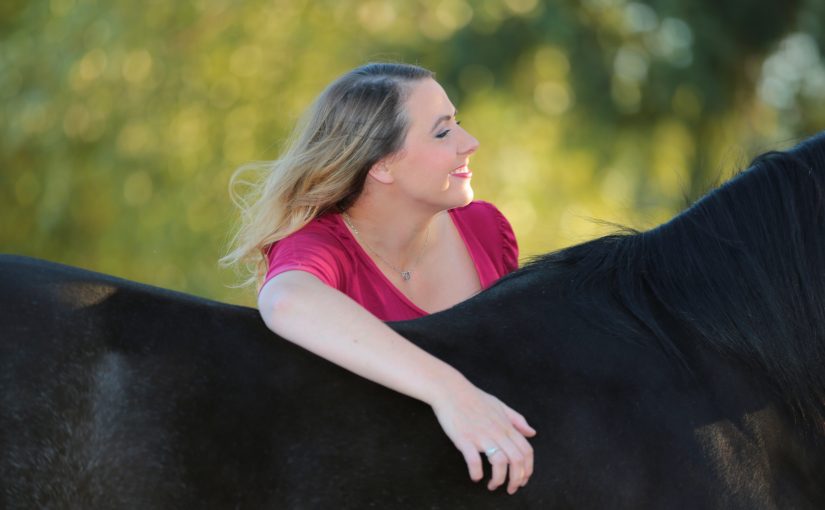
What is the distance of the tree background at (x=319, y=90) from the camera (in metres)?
10.5

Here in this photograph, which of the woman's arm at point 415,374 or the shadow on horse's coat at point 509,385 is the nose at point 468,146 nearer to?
the shadow on horse's coat at point 509,385

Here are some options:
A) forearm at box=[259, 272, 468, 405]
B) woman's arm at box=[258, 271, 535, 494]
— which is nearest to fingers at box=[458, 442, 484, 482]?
woman's arm at box=[258, 271, 535, 494]

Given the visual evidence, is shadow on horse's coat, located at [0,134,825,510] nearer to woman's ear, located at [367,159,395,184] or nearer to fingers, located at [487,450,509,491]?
fingers, located at [487,450,509,491]

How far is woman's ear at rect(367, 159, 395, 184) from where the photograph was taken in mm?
2701

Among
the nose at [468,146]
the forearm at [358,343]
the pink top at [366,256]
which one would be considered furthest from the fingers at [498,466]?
the nose at [468,146]

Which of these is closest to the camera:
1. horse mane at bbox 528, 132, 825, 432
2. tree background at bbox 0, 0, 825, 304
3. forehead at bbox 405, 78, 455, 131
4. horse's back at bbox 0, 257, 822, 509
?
horse's back at bbox 0, 257, 822, 509

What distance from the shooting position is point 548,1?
41.5 feet

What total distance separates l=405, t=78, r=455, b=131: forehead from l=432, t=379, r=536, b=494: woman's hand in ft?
2.77

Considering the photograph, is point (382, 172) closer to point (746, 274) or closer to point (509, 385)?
point (509, 385)

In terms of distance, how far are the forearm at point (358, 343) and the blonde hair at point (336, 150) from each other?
52 cm

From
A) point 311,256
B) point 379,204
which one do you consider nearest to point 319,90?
point 379,204

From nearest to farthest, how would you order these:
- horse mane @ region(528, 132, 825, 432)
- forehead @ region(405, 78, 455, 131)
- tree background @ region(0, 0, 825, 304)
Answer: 1. horse mane @ region(528, 132, 825, 432)
2. forehead @ region(405, 78, 455, 131)
3. tree background @ region(0, 0, 825, 304)

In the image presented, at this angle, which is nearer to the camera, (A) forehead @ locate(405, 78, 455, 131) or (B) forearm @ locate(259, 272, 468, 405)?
(B) forearm @ locate(259, 272, 468, 405)

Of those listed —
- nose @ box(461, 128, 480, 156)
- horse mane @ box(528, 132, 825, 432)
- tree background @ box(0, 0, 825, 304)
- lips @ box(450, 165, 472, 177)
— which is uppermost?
horse mane @ box(528, 132, 825, 432)
